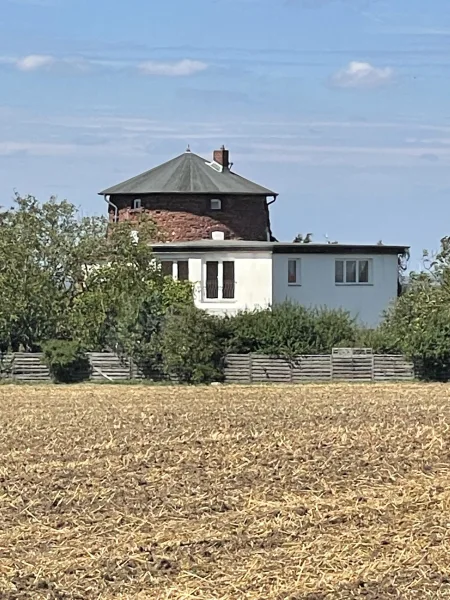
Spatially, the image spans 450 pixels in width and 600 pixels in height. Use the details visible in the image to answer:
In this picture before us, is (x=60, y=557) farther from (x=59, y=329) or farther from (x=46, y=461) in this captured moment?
(x=59, y=329)

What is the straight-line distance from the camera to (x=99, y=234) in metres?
50.4

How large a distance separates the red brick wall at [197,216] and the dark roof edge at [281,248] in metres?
9.31

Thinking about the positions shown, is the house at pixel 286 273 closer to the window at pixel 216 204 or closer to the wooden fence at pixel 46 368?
the window at pixel 216 204

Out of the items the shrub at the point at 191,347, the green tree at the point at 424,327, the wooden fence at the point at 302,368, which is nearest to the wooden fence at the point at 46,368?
the wooden fence at the point at 302,368

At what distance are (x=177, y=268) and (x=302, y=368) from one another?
43.0 ft

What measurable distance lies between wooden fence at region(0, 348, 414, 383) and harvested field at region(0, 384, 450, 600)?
16.4m

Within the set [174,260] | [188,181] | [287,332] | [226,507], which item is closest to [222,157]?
[188,181]

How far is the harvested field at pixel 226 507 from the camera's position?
38.3ft

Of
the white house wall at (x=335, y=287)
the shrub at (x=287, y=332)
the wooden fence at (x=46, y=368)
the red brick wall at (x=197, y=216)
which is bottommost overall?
the wooden fence at (x=46, y=368)

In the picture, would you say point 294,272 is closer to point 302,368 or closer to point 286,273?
point 286,273

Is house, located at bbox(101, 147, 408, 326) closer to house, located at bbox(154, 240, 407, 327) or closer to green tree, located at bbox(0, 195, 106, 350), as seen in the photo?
house, located at bbox(154, 240, 407, 327)

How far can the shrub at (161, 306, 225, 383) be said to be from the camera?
44.0 metres

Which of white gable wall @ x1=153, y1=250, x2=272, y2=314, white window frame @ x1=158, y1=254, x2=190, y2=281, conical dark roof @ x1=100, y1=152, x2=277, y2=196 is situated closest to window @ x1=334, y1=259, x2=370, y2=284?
white gable wall @ x1=153, y1=250, x2=272, y2=314

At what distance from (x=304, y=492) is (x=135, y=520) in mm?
2949
